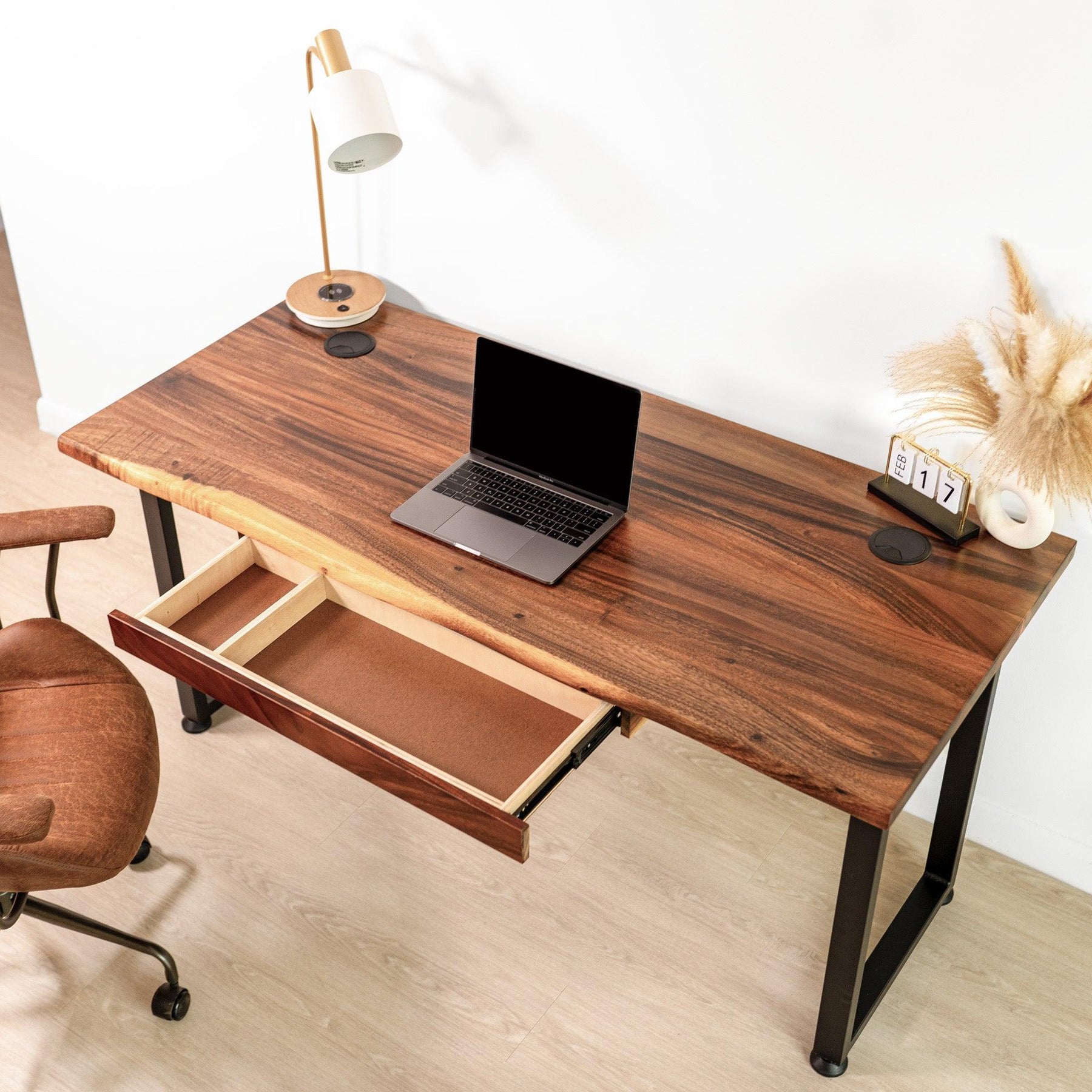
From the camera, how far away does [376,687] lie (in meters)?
1.84

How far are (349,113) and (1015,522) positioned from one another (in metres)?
1.18

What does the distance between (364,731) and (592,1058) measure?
651mm

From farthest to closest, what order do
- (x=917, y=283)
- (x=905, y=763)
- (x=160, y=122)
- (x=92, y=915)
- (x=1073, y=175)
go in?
(x=160, y=122) < (x=92, y=915) < (x=917, y=283) < (x=1073, y=175) < (x=905, y=763)

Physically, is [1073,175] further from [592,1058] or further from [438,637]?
[592,1058]

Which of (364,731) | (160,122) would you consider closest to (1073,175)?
(364,731)

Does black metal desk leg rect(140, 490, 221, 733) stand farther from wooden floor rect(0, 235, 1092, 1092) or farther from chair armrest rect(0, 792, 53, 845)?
chair armrest rect(0, 792, 53, 845)

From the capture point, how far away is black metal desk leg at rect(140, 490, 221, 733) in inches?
81.0

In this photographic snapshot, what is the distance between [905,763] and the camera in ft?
4.79

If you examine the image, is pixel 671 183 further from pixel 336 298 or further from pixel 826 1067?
pixel 826 1067

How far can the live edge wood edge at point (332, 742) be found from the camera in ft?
5.02

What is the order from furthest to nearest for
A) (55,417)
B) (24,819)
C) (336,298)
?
(55,417) → (336,298) → (24,819)

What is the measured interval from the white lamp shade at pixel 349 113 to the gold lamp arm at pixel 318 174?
0.11 m

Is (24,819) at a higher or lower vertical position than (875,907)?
higher

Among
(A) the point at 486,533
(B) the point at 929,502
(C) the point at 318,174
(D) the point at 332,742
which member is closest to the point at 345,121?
(C) the point at 318,174
